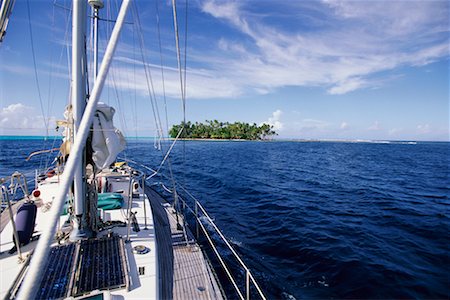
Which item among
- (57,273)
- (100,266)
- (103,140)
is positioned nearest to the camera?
(57,273)

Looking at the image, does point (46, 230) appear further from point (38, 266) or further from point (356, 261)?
point (356, 261)

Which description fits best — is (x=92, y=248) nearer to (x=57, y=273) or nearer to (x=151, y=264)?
(x=57, y=273)

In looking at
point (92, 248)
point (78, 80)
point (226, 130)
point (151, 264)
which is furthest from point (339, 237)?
point (226, 130)

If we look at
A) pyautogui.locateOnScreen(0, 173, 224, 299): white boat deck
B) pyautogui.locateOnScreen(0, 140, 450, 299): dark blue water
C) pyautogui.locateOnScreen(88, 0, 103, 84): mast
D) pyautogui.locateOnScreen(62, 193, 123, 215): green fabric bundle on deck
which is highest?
pyautogui.locateOnScreen(88, 0, 103, 84): mast

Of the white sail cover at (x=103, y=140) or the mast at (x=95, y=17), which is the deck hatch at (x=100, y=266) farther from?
the mast at (x=95, y=17)

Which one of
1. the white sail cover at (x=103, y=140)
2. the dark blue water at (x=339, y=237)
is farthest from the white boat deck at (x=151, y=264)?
the dark blue water at (x=339, y=237)

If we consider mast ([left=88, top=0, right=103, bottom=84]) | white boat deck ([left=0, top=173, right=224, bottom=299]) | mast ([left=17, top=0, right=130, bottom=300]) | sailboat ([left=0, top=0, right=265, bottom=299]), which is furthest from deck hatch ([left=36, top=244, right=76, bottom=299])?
mast ([left=88, top=0, right=103, bottom=84])

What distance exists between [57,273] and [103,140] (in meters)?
2.35

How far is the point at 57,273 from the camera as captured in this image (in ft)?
11.9

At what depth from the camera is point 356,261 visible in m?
7.18

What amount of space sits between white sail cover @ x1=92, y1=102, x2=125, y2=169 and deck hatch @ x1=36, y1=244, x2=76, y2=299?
5.30 feet

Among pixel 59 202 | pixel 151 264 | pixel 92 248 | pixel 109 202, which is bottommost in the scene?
pixel 151 264

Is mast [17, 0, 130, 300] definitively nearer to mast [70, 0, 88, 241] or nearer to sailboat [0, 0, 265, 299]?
sailboat [0, 0, 265, 299]

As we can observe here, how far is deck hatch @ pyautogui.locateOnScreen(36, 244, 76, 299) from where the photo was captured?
3275 millimetres
